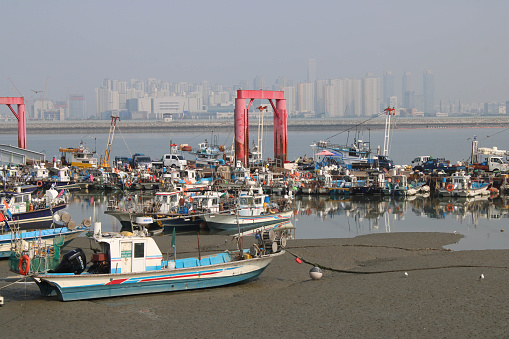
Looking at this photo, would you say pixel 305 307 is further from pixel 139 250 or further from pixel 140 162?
pixel 140 162

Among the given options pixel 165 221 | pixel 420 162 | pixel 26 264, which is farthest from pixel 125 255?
pixel 420 162

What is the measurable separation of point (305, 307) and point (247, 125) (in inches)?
1708

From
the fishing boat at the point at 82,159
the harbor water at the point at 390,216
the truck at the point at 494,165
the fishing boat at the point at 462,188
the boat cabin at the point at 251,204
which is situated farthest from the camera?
the fishing boat at the point at 82,159

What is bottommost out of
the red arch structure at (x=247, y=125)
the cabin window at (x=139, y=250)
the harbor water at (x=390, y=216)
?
the harbor water at (x=390, y=216)

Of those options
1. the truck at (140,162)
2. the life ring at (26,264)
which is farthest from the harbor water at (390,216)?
the life ring at (26,264)

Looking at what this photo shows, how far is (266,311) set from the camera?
50.1ft

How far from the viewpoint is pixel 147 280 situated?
16.3m

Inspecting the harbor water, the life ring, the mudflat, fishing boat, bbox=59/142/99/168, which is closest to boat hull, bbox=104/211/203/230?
the harbor water

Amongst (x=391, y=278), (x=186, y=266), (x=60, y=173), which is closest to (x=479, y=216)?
(x=391, y=278)

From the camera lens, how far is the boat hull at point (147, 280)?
15.7m

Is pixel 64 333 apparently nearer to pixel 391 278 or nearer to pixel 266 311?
pixel 266 311

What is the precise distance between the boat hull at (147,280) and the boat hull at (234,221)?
10.1m

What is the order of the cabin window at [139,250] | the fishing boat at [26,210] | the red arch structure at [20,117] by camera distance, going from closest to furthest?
1. the cabin window at [139,250]
2. the fishing boat at [26,210]
3. the red arch structure at [20,117]

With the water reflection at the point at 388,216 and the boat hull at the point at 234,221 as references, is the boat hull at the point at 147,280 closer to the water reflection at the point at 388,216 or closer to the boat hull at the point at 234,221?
the boat hull at the point at 234,221
